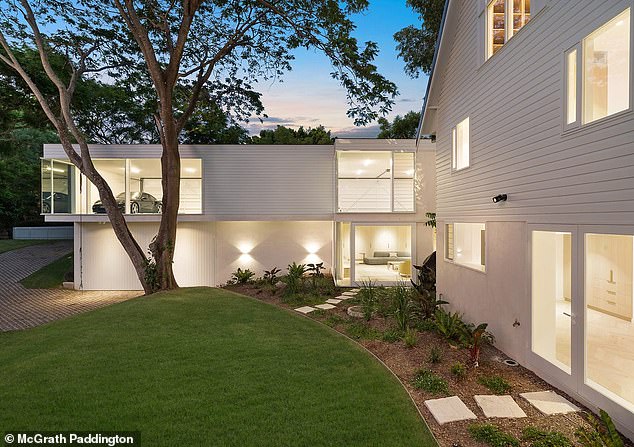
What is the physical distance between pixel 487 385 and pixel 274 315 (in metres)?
4.74

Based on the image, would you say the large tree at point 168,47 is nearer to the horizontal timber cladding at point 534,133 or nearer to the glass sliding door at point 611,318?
the horizontal timber cladding at point 534,133

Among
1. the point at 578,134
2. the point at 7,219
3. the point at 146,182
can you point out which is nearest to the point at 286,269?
the point at 146,182

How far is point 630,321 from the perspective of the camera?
249 inches

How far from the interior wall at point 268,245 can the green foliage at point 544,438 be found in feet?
33.8

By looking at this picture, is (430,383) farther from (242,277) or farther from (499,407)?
(242,277)

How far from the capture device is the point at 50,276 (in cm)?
1424

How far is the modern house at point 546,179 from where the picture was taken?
142 inches

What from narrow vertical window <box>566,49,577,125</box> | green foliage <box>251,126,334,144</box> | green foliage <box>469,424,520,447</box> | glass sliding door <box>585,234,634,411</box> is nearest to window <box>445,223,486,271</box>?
glass sliding door <box>585,234,634,411</box>

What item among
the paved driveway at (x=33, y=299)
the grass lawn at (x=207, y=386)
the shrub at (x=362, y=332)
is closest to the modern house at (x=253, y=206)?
the paved driveway at (x=33, y=299)

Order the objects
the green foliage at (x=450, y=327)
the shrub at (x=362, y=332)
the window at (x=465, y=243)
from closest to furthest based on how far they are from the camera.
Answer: the green foliage at (x=450, y=327) → the shrub at (x=362, y=332) → the window at (x=465, y=243)

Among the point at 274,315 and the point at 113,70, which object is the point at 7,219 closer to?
the point at 113,70

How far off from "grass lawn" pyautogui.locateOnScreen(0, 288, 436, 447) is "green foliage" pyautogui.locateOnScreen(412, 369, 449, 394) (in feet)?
1.00

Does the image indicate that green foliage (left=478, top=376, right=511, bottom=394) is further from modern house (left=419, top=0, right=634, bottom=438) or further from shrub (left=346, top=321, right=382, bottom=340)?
shrub (left=346, top=321, right=382, bottom=340)

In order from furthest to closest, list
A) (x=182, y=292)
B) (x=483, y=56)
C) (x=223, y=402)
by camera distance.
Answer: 1. (x=182, y=292)
2. (x=483, y=56)
3. (x=223, y=402)
